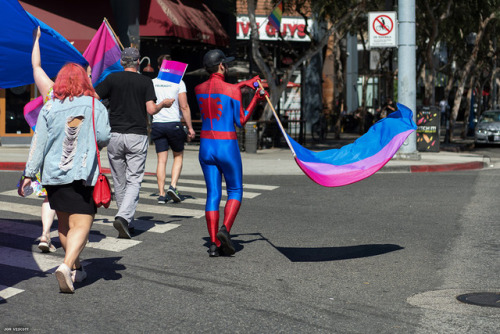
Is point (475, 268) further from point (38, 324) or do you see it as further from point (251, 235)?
point (38, 324)

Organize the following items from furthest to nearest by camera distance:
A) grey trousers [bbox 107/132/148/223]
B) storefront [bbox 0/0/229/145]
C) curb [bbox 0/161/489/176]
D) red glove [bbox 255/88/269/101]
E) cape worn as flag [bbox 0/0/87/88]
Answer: storefront [bbox 0/0/229/145] < curb [bbox 0/161/489/176] < grey trousers [bbox 107/132/148/223] < cape worn as flag [bbox 0/0/87/88] < red glove [bbox 255/88/269/101]

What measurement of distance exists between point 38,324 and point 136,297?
0.95m

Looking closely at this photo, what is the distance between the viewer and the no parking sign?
64.3 ft

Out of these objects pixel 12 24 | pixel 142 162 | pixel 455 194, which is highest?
pixel 12 24

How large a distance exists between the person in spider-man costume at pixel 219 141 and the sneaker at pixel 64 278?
1.88 metres

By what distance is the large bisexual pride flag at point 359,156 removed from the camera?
7.57m

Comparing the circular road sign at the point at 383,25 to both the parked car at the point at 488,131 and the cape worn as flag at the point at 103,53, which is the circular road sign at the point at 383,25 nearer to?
the cape worn as flag at the point at 103,53

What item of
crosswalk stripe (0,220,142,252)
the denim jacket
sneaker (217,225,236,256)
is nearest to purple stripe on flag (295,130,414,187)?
sneaker (217,225,236,256)

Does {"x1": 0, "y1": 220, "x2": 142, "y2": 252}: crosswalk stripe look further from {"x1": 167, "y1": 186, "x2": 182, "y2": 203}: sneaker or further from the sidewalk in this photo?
the sidewalk

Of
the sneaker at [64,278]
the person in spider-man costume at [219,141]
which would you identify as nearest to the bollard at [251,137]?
the person in spider-man costume at [219,141]

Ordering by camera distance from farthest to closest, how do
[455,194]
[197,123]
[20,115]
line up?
[197,123] → [20,115] → [455,194]

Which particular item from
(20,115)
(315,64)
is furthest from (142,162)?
(315,64)

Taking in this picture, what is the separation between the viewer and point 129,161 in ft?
28.8

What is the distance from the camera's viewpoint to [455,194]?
12.9 m
